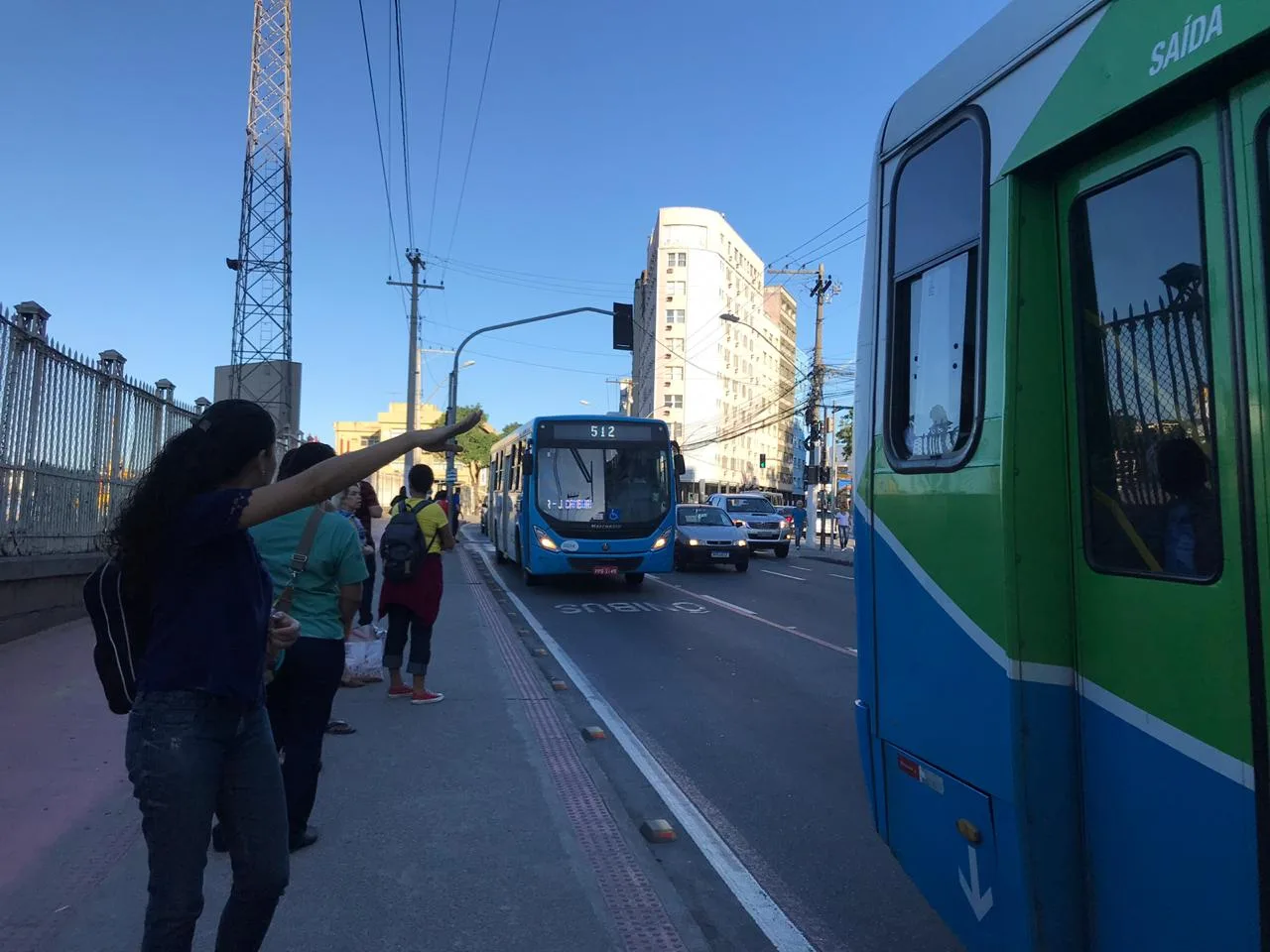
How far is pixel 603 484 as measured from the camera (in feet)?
51.8

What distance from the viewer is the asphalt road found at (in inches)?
161

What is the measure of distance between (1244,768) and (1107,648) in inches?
17.6

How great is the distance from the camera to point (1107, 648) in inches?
92.7

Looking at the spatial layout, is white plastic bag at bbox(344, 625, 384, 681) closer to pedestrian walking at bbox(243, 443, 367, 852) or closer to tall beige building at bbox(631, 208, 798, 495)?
pedestrian walking at bbox(243, 443, 367, 852)

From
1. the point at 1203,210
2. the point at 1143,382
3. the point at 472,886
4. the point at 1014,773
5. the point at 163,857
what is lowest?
the point at 472,886

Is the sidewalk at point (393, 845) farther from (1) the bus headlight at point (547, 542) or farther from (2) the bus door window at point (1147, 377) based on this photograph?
(1) the bus headlight at point (547, 542)

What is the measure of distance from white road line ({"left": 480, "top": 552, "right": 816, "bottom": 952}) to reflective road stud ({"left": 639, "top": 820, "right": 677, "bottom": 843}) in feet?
0.38

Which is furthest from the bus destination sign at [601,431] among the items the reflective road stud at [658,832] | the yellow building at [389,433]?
the yellow building at [389,433]

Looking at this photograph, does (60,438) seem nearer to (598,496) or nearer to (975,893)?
(598,496)

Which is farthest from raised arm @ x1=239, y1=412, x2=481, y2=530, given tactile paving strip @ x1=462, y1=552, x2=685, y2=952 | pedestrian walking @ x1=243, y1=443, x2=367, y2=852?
tactile paving strip @ x1=462, y1=552, x2=685, y2=952

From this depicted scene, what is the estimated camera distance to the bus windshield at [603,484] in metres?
15.6

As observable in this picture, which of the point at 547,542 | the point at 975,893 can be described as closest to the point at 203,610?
the point at 975,893

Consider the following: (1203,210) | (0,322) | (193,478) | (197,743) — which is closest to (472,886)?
(197,743)

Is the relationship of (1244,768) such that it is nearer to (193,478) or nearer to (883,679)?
(883,679)
